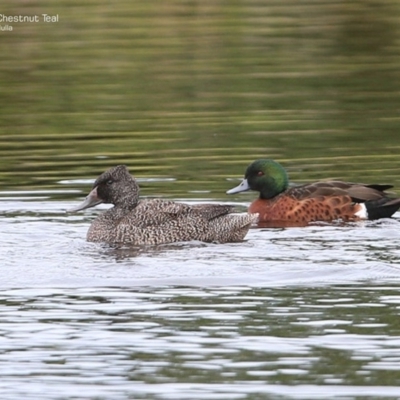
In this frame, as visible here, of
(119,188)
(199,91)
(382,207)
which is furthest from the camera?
(199,91)

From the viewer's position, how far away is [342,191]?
14.4 m

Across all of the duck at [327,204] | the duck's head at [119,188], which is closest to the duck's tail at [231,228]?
the duck's head at [119,188]

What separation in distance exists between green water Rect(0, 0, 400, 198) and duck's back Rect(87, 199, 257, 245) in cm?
192

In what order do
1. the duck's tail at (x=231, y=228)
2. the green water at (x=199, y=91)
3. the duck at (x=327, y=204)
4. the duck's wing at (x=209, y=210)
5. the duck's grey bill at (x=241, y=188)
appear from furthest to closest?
the green water at (x=199, y=91) → the duck's grey bill at (x=241, y=188) → the duck at (x=327, y=204) → the duck's wing at (x=209, y=210) → the duck's tail at (x=231, y=228)

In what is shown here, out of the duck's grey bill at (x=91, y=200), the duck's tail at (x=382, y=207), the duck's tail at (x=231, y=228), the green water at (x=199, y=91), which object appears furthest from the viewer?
the green water at (x=199, y=91)

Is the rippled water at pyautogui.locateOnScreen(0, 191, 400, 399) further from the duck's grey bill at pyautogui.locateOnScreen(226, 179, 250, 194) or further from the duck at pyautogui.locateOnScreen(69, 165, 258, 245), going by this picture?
the duck's grey bill at pyautogui.locateOnScreen(226, 179, 250, 194)

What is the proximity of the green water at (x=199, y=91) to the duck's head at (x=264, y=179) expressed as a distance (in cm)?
41

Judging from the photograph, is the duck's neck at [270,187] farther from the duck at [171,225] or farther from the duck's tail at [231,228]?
the duck's tail at [231,228]

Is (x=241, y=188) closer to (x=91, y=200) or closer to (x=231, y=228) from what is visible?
(x=91, y=200)

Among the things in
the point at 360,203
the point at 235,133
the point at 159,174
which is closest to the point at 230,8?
the point at 235,133

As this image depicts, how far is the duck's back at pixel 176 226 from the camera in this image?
1288cm

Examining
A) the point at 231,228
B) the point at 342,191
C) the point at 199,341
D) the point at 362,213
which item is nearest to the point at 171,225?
the point at 231,228

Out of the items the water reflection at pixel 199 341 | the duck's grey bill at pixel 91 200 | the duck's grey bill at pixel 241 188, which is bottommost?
the water reflection at pixel 199 341

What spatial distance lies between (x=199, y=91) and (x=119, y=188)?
825 centimetres
